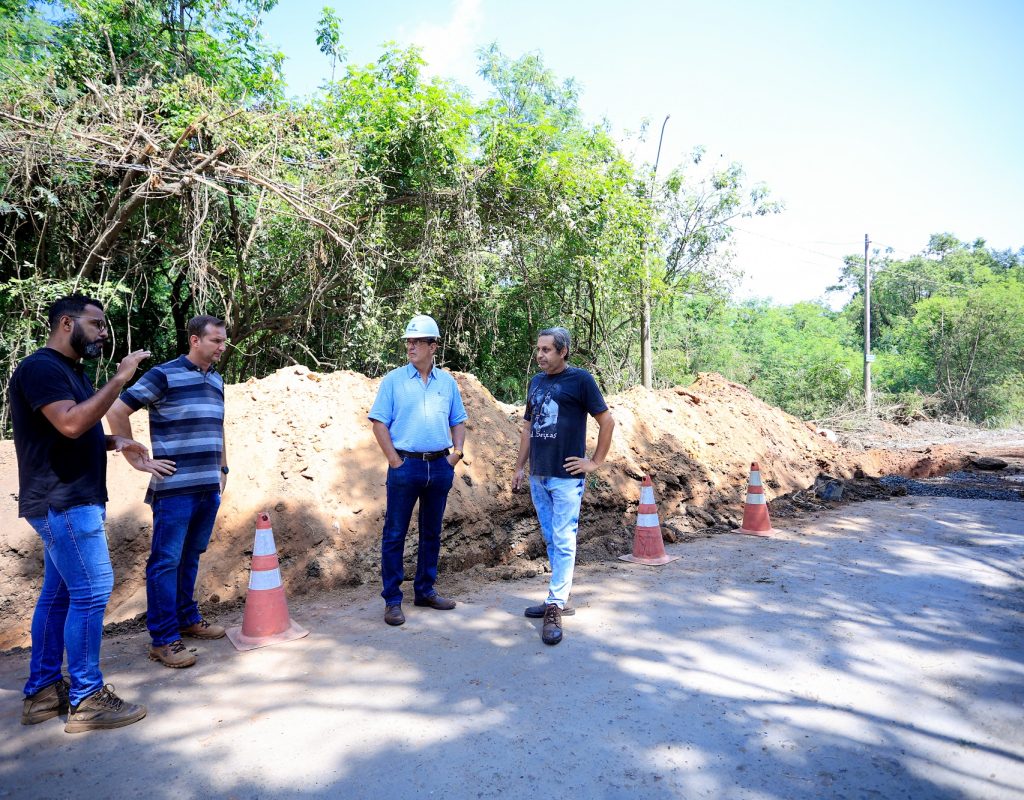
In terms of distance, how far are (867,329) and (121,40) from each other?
23870mm

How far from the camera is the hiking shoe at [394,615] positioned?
13.5 ft

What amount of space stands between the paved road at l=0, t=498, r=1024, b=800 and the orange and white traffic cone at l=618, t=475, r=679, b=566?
838 millimetres

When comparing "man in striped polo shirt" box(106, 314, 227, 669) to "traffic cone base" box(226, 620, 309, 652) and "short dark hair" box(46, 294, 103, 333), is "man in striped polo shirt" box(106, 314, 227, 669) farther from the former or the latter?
"short dark hair" box(46, 294, 103, 333)

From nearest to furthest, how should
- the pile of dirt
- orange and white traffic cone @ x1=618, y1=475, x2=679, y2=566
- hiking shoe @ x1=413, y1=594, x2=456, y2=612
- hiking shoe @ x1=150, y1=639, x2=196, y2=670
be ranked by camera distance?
hiking shoe @ x1=150, y1=639, x2=196, y2=670 → hiking shoe @ x1=413, y1=594, x2=456, y2=612 → the pile of dirt → orange and white traffic cone @ x1=618, y1=475, x2=679, y2=566

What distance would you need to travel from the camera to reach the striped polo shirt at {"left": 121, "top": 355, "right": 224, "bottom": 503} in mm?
3584

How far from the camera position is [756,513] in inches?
275

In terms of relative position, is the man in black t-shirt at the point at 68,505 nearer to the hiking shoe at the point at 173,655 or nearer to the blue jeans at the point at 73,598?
the blue jeans at the point at 73,598

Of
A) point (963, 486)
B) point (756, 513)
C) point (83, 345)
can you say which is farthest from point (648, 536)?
point (963, 486)

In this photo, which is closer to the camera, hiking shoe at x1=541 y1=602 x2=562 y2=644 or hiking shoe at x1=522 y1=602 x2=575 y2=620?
hiking shoe at x1=541 y1=602 x2=562 y2=644

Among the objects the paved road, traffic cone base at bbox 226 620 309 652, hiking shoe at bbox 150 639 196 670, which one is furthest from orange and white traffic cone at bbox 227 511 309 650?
hiking shoe at bbox 150 639 196 670

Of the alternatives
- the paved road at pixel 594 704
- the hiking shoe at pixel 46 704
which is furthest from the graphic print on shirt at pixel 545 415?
the hiking shoe at pixel 46 704

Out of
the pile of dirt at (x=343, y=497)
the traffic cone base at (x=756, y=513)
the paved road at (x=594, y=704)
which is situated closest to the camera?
the paved road at (x=594, y=704)

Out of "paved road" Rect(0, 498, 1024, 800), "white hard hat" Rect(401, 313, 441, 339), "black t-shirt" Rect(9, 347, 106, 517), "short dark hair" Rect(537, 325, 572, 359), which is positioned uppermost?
"white hard hat" Rect(401, 313, 441, 339)

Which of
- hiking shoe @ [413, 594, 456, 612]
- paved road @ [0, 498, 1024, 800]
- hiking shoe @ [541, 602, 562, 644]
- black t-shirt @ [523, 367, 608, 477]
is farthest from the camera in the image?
hiking shoe @ [413, 594, 456, 612]
